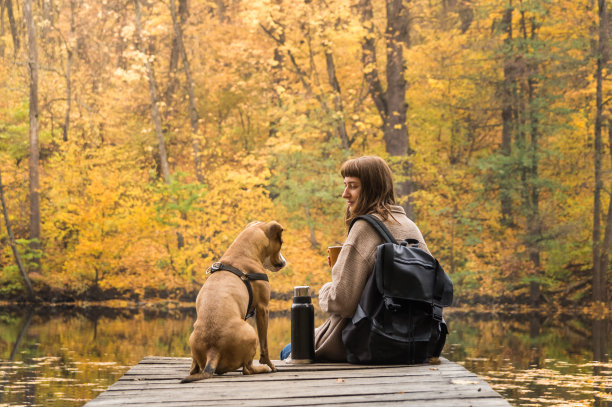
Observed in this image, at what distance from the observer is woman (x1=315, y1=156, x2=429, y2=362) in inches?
169

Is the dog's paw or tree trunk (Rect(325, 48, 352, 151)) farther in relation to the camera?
tree trunk (Rect(325, 48, 352, 151))

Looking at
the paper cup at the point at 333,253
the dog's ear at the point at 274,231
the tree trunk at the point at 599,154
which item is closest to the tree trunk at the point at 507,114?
the tree trunk at the point at 599,154

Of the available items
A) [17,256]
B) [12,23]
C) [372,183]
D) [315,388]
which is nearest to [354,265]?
[372,183]

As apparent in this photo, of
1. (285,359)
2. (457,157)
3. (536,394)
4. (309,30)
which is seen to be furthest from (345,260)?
(457,157)

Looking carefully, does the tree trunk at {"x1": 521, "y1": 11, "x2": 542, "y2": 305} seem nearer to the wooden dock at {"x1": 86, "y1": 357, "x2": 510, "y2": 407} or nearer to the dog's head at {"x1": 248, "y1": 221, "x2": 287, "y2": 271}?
the dog's head at {"x1": 248, "y1": 221, "x2": 287, "y2": 271}

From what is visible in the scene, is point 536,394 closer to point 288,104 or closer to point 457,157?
point 288,104

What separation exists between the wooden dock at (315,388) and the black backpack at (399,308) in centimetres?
10

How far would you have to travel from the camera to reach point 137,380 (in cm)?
409

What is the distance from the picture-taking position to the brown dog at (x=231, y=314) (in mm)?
4090

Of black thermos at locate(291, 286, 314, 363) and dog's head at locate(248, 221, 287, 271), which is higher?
dog's head at locate(248, 221, 287, 271)

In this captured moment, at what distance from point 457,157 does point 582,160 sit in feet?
16.4

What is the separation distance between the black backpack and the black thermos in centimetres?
24

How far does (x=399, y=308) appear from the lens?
4.18 meters

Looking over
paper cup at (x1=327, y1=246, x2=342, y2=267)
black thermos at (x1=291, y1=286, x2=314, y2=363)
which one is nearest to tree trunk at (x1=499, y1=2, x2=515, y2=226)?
paper cup at (x1=327, y1=246, x2=342, y2=267)
